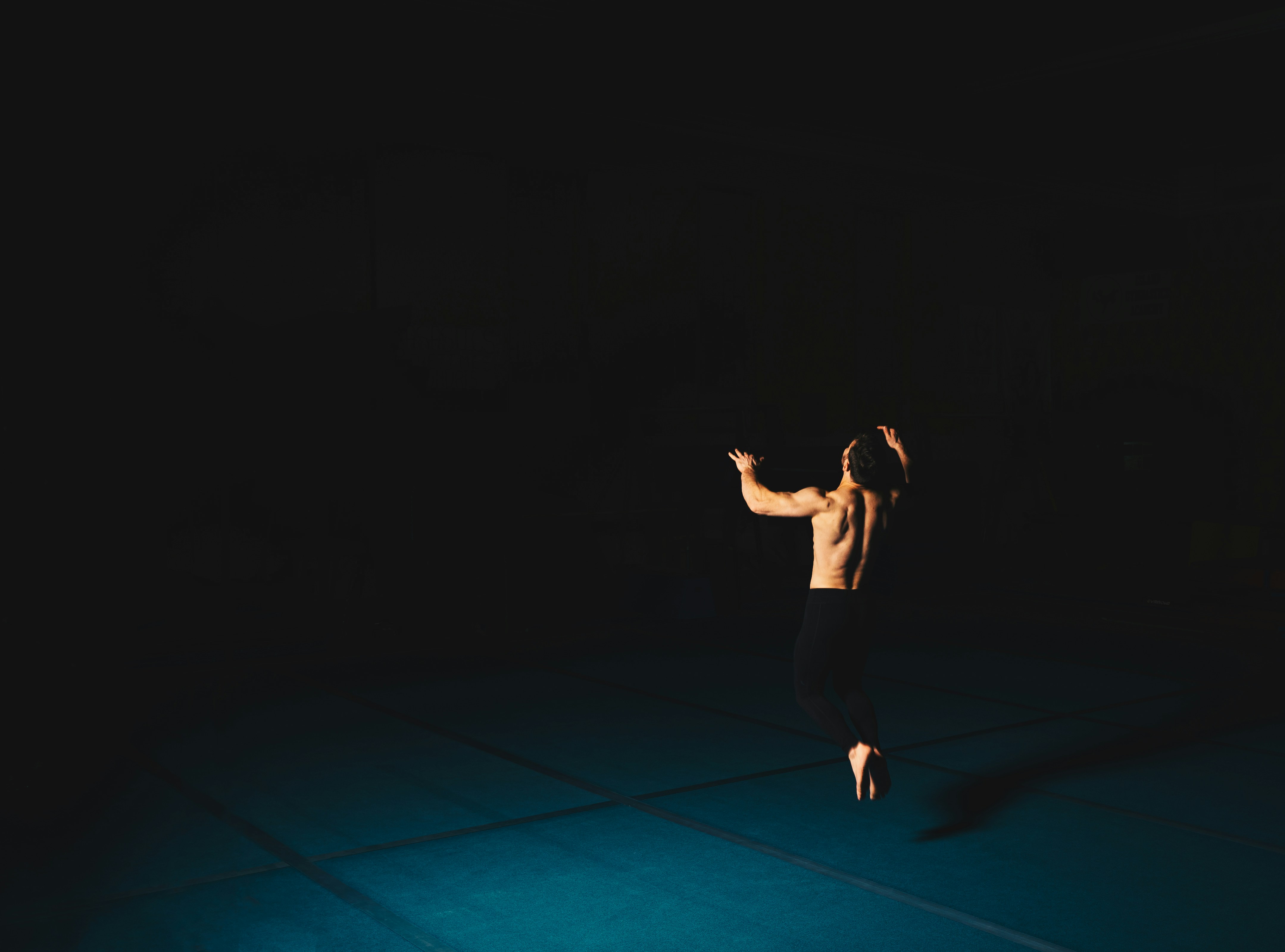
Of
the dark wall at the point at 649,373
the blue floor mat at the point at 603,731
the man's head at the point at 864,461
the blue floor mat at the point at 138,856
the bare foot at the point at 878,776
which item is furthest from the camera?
the dark wall at the point at 649,373

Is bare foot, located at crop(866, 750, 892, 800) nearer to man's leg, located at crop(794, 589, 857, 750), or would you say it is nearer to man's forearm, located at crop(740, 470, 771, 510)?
man's leg, located at crop(794, 589, 857, 750)

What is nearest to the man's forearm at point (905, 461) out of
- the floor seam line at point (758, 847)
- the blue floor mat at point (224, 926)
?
the floor seam line at point (758, 847)

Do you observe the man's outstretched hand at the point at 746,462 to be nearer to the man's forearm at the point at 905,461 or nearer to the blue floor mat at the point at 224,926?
the man's forearm at the point at 905,461

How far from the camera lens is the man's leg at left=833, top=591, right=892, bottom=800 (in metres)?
5.79

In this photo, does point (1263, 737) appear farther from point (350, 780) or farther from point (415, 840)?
point (350, 780)

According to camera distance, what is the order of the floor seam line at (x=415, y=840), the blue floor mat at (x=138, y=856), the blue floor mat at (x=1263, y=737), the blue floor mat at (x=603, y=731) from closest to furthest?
the floor seam line at (x=415, y=840) → the blue floor mat at (x=138, y=856) → the blue floor mat at (x=603, y=731) → the blue floor mat at (x=1263, y=737)

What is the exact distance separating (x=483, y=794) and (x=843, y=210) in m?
11.5

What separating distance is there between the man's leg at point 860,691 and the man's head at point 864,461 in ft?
1.82

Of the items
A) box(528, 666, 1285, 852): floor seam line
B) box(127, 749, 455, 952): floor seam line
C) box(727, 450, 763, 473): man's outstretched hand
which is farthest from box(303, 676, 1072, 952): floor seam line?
box(727, 450, 763, 473): man's outstretched hand

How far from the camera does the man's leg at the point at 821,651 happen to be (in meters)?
5.81

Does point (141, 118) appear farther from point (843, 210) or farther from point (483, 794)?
point (843, 210)

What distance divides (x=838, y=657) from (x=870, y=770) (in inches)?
21.3

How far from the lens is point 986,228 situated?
17812 mm

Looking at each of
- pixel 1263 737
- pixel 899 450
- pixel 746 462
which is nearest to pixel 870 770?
pixel 746 462
